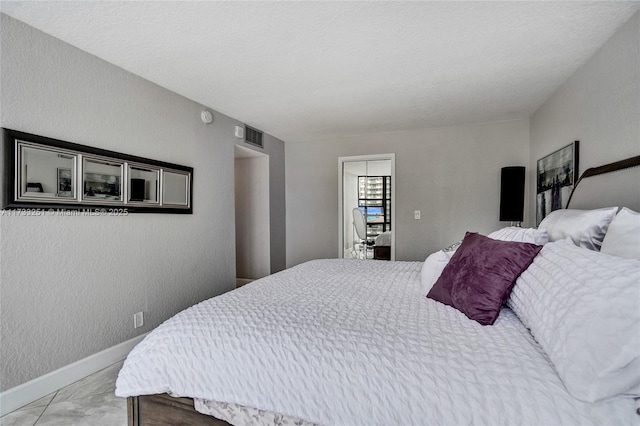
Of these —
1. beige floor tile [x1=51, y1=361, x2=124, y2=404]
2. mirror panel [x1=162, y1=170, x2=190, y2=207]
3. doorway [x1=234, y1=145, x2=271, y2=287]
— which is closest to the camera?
beige floor tile [x1=51, y1=361, x2=124, y2=404]

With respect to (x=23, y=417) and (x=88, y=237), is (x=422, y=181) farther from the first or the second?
(x=23, y=417)

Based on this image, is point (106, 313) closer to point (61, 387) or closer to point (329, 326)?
point (61, 387)

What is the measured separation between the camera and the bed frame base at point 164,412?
1262 mm

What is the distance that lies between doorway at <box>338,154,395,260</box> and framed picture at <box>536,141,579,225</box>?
1.78 metres

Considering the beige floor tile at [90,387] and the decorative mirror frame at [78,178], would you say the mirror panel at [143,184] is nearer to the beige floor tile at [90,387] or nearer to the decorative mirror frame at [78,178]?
the decorative mirror frame at [78,178]

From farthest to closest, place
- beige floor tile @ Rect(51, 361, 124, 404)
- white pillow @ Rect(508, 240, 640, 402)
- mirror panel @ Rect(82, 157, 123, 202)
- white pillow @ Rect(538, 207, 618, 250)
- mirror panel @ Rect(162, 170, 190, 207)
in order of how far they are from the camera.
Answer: mirror panel @ Rect(162, 170, 190, 207) → mirror panel @ Rect(82, 157, 123, 202) → beige floor tile @ Rect(51, 361, 124, 404) → white pillow @ Rect(538, 207, 618, 250) → white pillow @ Rect(508, 240, 640, 402)

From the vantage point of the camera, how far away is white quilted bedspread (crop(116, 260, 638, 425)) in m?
0.87

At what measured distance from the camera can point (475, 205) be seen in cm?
406

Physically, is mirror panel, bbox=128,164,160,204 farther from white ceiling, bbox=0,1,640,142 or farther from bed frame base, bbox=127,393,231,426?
bed frame base, bbox=127,393,231,426

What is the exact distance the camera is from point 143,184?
2.61m

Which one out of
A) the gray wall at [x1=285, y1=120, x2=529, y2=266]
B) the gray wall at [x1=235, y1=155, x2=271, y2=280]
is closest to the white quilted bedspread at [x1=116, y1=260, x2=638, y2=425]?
the gray wall at [x1=285, y1=120, x2=529, y2=266]

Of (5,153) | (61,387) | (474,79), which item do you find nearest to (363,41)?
(474,79)

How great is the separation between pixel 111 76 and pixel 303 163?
296cm

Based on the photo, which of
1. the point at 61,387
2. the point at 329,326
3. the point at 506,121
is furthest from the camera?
the point at 506,121
